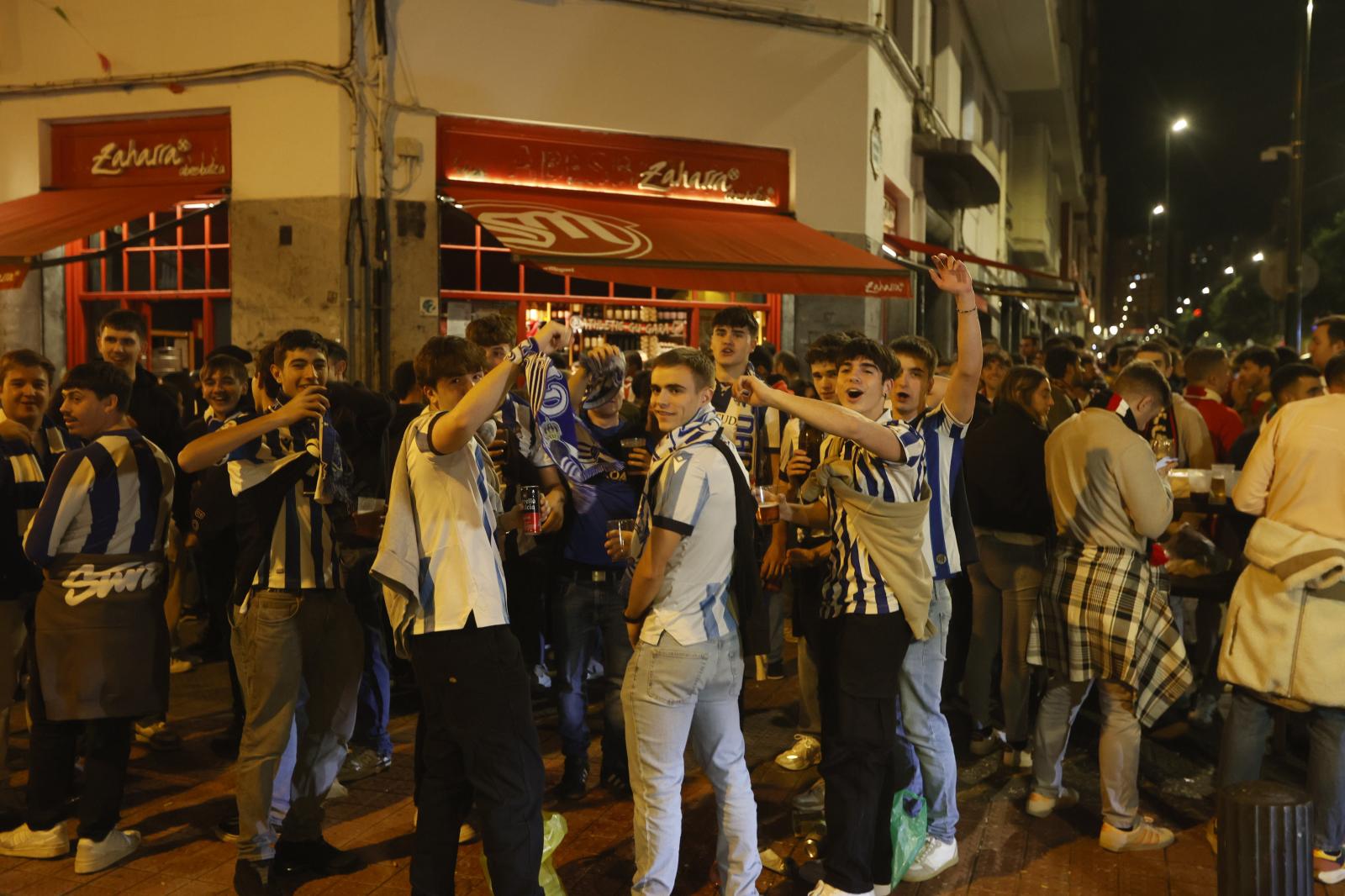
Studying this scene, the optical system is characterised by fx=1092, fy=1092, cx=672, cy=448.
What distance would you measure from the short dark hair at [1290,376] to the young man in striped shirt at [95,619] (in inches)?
234

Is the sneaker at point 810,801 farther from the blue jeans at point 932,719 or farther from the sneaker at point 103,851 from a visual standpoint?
the sneaker at point 103,851

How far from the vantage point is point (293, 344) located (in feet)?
14.0

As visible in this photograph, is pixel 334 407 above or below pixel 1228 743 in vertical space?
above

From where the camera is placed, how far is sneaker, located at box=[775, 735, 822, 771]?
5555mm

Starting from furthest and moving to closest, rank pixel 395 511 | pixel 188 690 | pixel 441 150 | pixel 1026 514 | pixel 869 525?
1. pixel 441 150
2. pixel 188 690
3. pixel 1026 514
4. pixel 869 525
5. pixel 395 511

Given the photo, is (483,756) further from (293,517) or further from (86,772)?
(86,772)

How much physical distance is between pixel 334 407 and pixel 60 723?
173cm

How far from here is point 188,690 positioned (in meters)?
6.91

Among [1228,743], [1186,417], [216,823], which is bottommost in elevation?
[216,823]

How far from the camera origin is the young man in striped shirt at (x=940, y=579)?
13.6 feet

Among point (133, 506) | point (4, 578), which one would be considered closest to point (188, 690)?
point (4, 578)

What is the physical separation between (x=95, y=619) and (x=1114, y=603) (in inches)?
168

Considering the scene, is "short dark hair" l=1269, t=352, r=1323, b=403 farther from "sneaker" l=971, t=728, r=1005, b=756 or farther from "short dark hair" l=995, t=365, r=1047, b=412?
"sneaker" l=971, t=728, r=1005, b=756

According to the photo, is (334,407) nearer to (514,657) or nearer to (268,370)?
(268,370)
